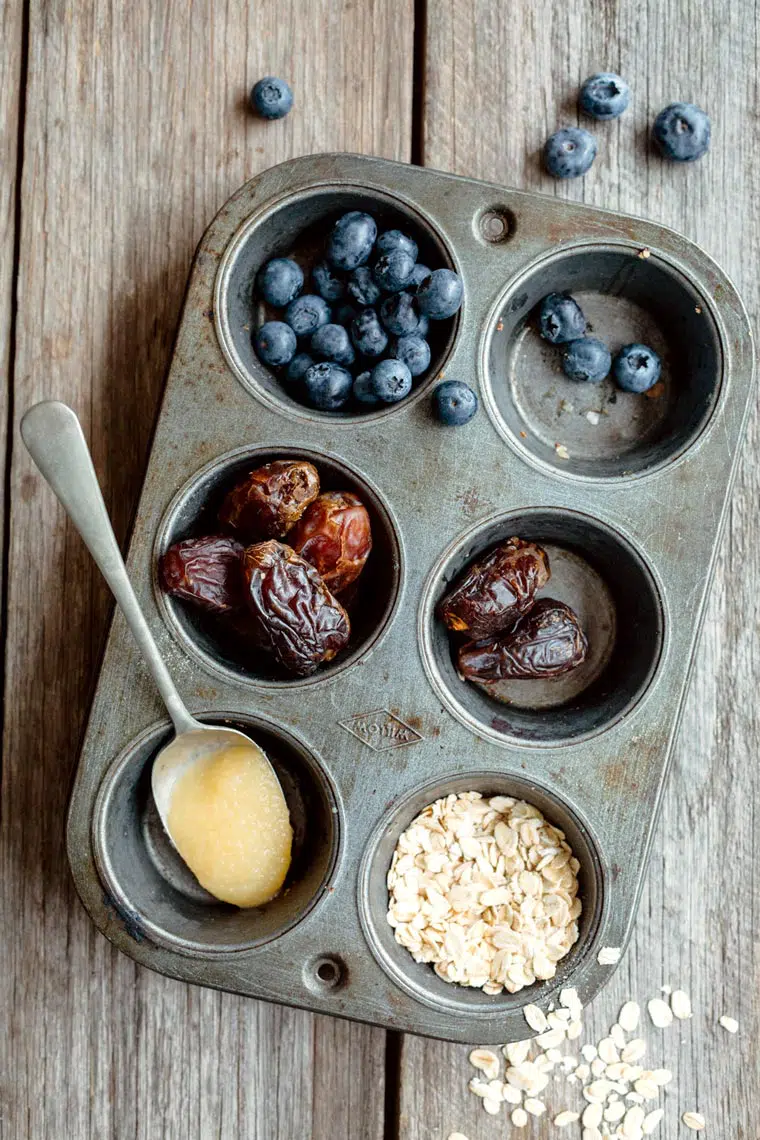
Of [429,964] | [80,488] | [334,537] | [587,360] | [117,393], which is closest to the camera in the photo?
[80,488]

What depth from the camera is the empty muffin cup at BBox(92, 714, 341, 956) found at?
183 cm

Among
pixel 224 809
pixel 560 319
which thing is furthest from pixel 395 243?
pixel 224 809

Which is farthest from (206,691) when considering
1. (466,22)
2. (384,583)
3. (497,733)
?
(466,22)

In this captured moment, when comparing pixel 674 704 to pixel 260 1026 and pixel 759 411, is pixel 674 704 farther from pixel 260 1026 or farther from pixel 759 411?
pixel 260 1026

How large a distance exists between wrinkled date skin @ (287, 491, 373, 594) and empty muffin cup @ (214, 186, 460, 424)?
0.58 feet

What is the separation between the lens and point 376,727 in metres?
1.85

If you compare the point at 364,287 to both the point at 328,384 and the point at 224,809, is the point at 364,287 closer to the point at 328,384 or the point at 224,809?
the point at 328,384

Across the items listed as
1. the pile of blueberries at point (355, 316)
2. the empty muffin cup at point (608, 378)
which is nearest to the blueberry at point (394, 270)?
the pile of blueberries at point (355, 316)

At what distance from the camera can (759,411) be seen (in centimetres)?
210

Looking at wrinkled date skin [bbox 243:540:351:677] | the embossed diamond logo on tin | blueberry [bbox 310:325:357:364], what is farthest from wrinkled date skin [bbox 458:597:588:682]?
blueberry [bbox 310:325:357:364]

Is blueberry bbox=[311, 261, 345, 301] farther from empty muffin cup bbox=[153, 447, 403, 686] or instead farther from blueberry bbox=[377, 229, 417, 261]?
empty muffin cup bbox=[153, 447, 403, 686]

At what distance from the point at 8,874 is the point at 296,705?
83cm

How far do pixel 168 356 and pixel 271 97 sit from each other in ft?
2.02

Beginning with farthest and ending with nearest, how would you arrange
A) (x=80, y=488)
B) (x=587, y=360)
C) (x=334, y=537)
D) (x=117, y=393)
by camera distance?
(x=117, y=393) < (x=587, y=360) < (x=334, y=537) < (x=80, y=488)
